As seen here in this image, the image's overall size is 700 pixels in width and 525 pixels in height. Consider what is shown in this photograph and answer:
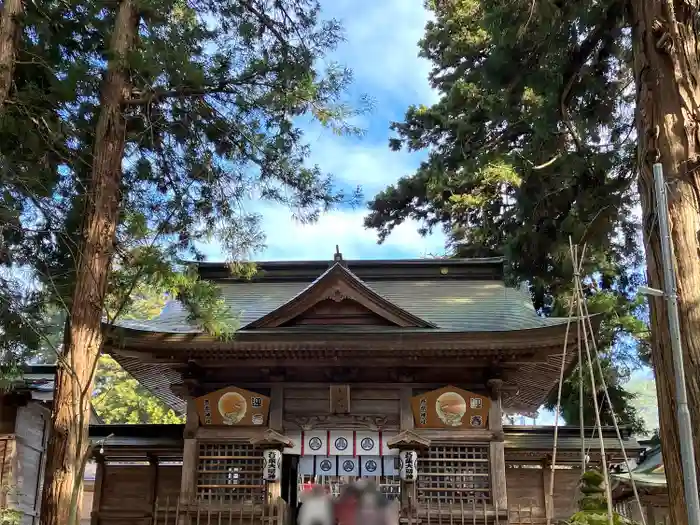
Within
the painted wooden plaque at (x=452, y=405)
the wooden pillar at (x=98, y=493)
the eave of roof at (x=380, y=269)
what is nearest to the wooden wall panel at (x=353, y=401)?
the painted wooden plaque at (x=452, y=405)

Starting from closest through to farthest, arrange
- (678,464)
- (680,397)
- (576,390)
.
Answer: (680,397), (678,464), (576,390)

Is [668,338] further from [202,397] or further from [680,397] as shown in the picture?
[202,397]

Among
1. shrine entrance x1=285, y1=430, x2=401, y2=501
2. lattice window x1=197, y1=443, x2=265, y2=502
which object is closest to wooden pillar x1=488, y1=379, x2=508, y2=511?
shrine entrance x1=285, y1=430, x2=401, y2=501

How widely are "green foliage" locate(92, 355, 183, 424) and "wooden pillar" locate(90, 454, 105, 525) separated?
15612 mm

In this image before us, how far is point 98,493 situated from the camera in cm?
1080

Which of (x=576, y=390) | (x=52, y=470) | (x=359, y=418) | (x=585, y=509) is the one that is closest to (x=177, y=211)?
(x=52, y=470)

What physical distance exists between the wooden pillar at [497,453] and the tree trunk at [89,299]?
5861mm

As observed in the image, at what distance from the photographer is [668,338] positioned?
5527 millimetres

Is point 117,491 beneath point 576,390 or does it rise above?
beneath

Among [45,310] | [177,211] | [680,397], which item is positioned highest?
[177,211]

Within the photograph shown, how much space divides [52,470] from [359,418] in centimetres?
508

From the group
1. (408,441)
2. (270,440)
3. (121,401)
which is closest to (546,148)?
(408,441)

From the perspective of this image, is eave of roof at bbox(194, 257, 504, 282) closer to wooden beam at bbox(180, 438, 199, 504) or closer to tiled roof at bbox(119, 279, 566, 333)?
tiled roof at bbox(119, 279, 566, 333)

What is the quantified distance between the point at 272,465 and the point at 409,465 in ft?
6.48
